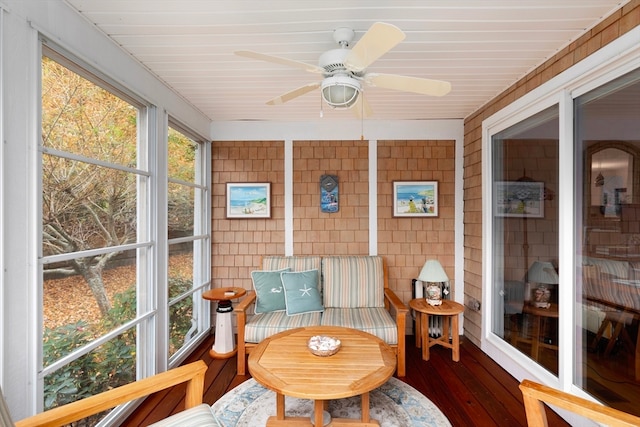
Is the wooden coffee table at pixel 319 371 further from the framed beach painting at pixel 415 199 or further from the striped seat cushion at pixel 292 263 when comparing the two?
the framed beach painting at pixel 415 199

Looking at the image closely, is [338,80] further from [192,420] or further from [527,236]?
[527,236]

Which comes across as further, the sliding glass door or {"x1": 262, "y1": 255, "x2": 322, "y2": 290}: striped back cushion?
{"x1": 262, "y1": 255, "x2": 322, "y2": 290}: striped back cushion

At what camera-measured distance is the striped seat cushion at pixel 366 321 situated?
2.79 metres

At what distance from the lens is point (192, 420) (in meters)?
1.41

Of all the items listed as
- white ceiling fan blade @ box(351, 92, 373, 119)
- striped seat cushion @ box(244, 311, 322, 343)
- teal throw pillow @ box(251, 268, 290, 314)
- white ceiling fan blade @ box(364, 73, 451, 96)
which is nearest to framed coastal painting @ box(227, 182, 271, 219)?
teal throw pillow @ box(251, 268, 290, 314)

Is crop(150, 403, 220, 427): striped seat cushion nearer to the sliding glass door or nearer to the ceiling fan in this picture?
the ceiling fan

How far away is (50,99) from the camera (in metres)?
1.66

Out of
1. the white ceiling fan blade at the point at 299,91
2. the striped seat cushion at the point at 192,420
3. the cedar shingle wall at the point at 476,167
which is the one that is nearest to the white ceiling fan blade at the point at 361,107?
the white ceiling fan blade at the point at 299,91

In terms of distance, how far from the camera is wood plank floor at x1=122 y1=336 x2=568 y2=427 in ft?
7.19

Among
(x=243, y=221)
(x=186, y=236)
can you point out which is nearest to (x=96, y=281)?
(x=186, y=236)

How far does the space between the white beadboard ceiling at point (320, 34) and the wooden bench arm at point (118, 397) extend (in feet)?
6.81

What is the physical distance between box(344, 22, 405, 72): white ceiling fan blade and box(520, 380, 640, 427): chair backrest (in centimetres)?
173

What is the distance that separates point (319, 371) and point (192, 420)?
794 mm

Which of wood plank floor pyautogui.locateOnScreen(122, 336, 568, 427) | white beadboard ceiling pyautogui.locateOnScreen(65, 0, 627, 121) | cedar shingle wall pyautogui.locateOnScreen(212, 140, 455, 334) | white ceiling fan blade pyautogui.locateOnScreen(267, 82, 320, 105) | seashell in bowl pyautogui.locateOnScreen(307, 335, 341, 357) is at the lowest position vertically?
wood plank floor pyautogui.locateOnScreen(122, 336, 568, 427)
